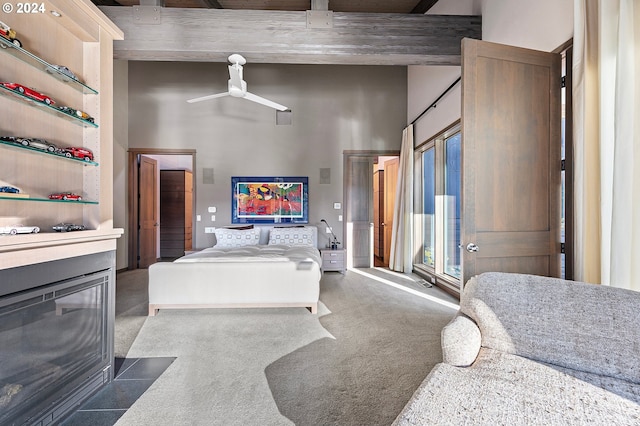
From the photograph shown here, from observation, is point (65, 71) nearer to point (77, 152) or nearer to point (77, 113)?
point (77, 113)

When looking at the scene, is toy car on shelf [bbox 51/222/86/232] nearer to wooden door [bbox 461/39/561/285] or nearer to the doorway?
wooden door [bbox 461/39/561/285]

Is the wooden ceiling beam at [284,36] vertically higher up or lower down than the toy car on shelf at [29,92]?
higher up

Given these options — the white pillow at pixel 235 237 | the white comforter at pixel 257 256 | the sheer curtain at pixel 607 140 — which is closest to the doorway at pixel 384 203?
the white comforter at pixel 257 256

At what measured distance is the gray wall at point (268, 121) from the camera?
5418 mm

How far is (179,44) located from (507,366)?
12.3 feet

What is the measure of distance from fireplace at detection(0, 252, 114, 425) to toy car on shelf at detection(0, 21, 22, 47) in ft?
3.81

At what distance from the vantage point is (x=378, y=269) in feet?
18.3

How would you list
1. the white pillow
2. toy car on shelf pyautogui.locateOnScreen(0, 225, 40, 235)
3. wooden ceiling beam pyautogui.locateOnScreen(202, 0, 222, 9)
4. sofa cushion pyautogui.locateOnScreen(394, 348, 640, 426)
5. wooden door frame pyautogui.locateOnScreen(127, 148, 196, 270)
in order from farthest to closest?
wooden door frame pyautogui.locateOnScreen(127, 148, 196, 270) < the white pillow < wooden ceiling beam pyautogui.locateOnScreen(202, 0, 222, 9) < toy car on shelf pyautogui.locateOnScreen(0, 225, 40, 235) < sofa cushion pyautogui.locateOnScreen(394, 348, 640, 426)

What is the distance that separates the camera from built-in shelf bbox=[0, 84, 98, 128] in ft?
4.91

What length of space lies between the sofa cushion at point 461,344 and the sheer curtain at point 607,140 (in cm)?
92

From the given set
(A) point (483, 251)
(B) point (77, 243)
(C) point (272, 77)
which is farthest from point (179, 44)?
(A) point (483, 251)

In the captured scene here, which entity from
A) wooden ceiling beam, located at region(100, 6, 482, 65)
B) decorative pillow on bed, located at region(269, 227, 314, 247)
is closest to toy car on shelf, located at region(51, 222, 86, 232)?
wooden ceiling beam, located at region(100, 6, 482, 65)

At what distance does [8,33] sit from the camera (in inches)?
57.6

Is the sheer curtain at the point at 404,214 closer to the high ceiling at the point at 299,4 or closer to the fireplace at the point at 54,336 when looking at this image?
the high ceiling at the point at 299,4
